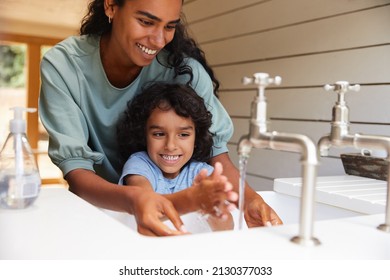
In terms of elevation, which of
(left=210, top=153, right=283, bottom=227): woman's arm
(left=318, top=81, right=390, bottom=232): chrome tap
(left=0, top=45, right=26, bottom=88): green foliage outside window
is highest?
(left=0, top=45, right=26, bottom=88): green foliage outside window

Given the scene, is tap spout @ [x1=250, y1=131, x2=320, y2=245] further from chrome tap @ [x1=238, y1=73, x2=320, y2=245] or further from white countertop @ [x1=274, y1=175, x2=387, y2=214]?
white countertop @ [x1=274, y1=175, x2=387, y2=214]

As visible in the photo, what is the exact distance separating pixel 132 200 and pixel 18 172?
0.71 feet

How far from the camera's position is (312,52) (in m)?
1.91

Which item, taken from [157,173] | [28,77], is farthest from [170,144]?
[28,77]

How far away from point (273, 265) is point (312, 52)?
4.80ft

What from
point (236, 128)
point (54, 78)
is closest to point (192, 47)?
point (54, 78)

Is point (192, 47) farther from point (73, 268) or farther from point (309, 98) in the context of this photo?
point (73, 268)

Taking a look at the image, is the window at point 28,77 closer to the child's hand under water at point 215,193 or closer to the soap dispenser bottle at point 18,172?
the soap dispenser bottle at point 18,172

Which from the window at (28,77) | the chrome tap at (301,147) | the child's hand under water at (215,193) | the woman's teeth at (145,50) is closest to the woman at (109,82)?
the woman's teeth at (145,50)

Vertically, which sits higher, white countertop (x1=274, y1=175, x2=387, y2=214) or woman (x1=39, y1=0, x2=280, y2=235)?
woman (x1=39, y1=0, x2=280, y2=235)

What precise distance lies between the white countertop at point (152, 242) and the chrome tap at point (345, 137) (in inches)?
5.1

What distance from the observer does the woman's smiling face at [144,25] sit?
4.09ft

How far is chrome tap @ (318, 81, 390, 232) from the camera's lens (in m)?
0.80

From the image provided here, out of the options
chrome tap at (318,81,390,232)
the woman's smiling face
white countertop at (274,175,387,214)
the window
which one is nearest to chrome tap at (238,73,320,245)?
chrome tap at (318,81,390,232)
